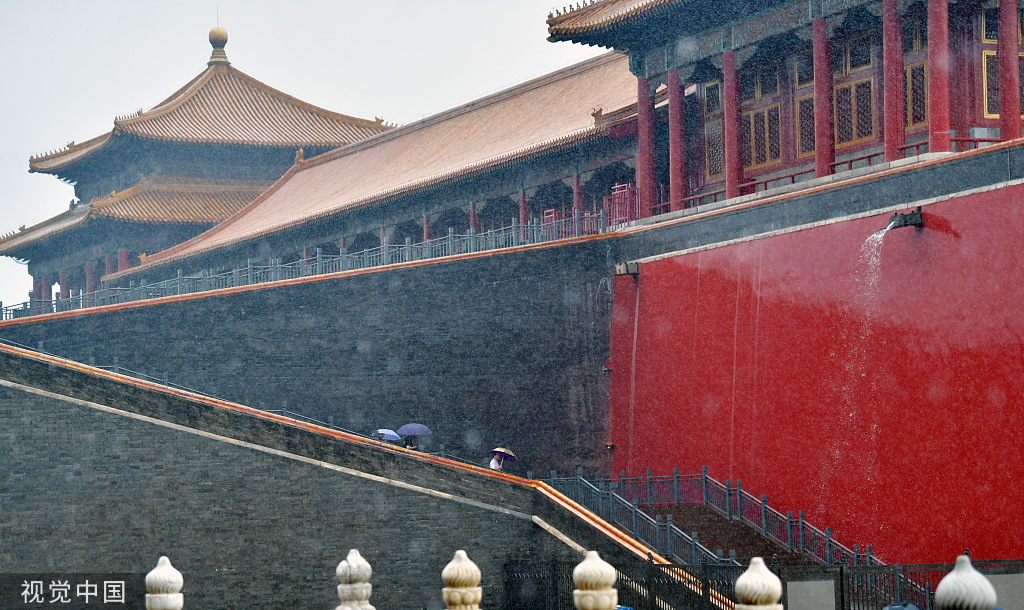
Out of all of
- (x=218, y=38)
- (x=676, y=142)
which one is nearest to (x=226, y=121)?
(x=218, y=38)

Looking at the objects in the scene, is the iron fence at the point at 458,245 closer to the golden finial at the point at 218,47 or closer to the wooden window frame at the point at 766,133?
the wooden window frame at the point at 766,133

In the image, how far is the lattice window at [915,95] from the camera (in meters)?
18.1

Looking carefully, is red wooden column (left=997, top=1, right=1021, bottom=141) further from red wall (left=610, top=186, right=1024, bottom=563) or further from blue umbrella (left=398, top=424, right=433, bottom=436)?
blue umbrella (left=398, top=424, right=433, bottom=436)

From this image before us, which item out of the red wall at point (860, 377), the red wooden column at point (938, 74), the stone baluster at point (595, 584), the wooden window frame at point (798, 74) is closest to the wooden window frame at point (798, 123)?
the wooden window frame at point (798, 74)

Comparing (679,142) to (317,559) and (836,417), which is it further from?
(317,559)

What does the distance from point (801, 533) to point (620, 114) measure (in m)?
9.55

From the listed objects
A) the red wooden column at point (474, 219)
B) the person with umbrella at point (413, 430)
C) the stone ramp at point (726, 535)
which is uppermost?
the red wooden column at point (474, 219)

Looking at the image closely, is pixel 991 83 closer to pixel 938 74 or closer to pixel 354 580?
pixel 938 74

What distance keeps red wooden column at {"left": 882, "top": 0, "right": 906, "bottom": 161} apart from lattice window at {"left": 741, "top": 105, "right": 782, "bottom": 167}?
8.91 feet

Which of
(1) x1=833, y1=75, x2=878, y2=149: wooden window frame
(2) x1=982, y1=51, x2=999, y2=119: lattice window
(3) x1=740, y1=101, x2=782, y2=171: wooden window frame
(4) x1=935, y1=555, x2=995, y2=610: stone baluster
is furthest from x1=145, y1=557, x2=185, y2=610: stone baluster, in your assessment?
(3) x1=740, y1=101, x2=782, y2=171: wooden window frame

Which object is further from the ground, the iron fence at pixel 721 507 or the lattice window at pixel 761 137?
the lattice window at pixel 761 137

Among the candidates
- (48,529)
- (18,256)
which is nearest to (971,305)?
(48,529)

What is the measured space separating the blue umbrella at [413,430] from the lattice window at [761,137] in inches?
251

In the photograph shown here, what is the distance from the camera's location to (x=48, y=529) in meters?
16.8
